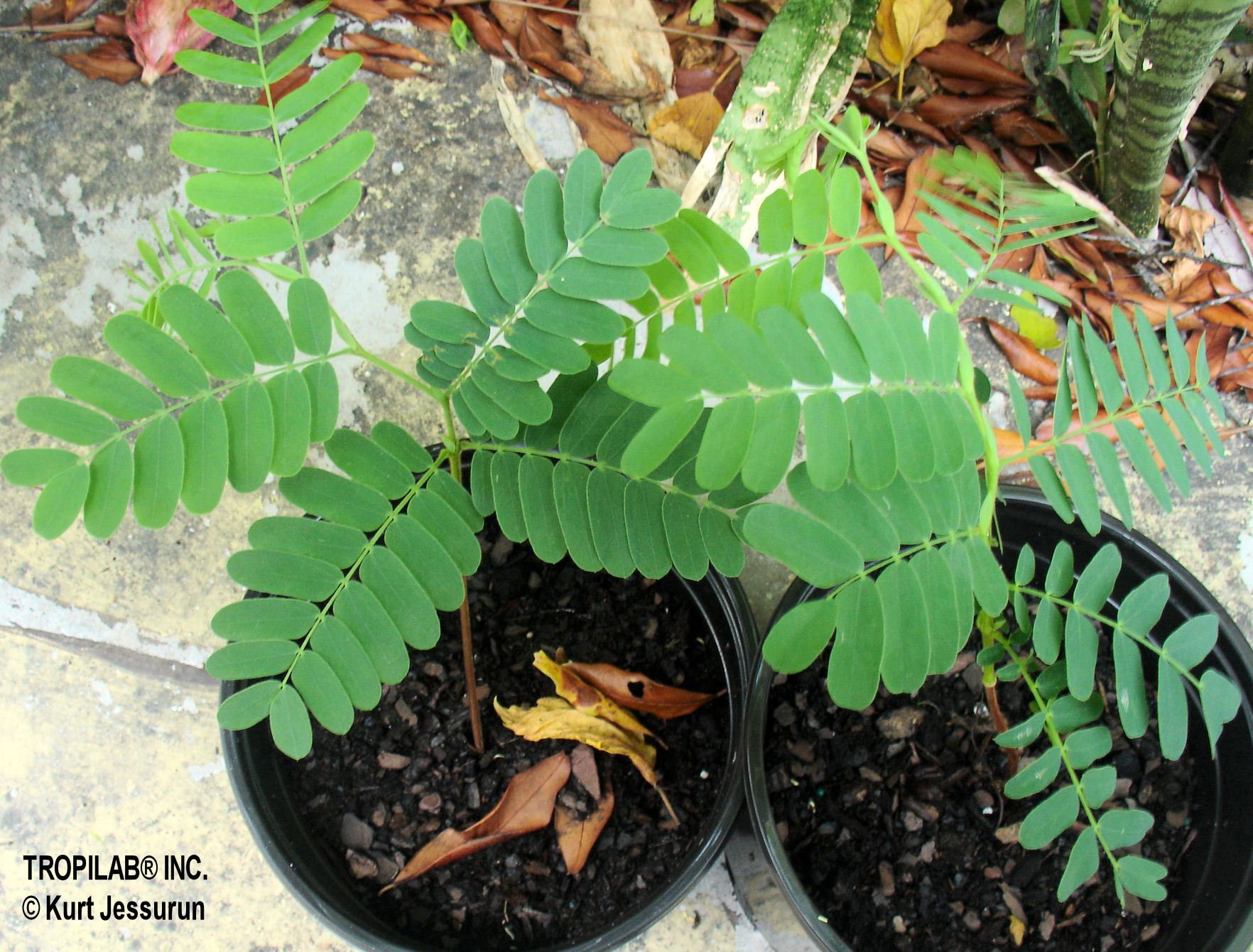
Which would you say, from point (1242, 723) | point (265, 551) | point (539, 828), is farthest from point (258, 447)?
point (1242, 723)

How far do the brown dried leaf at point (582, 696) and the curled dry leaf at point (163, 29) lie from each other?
1254mm

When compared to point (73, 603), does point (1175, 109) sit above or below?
above

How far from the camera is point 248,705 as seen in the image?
77cm

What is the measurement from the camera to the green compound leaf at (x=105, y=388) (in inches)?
26.5

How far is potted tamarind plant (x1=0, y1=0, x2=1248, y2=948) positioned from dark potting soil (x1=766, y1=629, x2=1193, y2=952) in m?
0.28

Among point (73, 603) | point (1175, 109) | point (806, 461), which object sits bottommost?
point (73, 603)

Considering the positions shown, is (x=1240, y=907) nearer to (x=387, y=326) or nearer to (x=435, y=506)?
(x=435, y=506)

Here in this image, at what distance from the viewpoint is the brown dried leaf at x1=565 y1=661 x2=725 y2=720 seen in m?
1.13

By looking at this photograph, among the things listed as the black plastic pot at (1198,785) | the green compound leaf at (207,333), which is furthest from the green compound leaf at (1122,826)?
the green compound leaf at (207,333)

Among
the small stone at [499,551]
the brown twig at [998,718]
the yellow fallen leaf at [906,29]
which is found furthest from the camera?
the yellow fallen leaf at [906,29]

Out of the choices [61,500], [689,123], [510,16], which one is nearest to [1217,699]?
[61,500]

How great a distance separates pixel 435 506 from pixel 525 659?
0.44 meters

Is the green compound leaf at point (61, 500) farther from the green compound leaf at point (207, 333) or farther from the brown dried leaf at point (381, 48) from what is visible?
the brown dried leaf at point (381, 48)

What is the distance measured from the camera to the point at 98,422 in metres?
0.70
